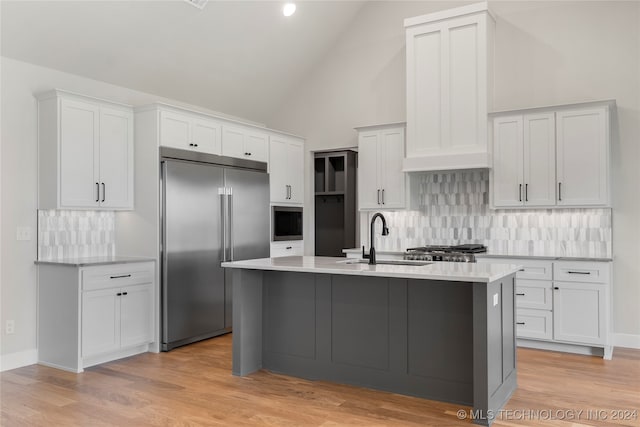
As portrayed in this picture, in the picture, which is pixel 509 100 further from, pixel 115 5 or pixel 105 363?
pixel 105 363

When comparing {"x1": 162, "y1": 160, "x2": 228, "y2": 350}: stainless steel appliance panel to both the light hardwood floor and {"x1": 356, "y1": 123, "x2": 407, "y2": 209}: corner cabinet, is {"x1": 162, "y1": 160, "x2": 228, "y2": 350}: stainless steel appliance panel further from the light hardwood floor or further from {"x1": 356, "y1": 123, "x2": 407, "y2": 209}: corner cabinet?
{"x1": 356, "y1": 123, "x2": 407, "y2": 209}: corner cabinet

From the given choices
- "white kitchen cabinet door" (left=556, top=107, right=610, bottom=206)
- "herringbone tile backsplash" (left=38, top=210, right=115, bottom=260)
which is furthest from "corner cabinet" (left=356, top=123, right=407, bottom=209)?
"herringbone tile backsplash" (left=38, top=210, right=115, bottom=260)

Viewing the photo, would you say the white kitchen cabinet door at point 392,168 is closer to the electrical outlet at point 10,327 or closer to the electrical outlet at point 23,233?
the electrical outlet at point 23,233

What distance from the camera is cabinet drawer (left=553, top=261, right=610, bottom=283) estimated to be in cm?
466

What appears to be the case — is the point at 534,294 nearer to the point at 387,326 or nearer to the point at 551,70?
the point at 387,326

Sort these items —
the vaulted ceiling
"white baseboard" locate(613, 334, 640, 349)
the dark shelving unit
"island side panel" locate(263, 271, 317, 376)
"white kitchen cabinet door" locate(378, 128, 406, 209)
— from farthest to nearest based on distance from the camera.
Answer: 1. the dark shelving unit
2. "white kitchen cabinet door" locate(378, 128, 406, 209)
3. "white baseboard" locate(613, 334, 640, 349)
4. the vaulted ceiling
5. "island side panel" locate(263, 271, 317, 376)

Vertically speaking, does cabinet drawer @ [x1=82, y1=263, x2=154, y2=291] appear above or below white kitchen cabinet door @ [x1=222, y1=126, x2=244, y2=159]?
below

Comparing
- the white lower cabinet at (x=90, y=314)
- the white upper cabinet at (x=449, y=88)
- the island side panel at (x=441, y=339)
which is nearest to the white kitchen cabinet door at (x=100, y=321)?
the white lower cabinet at (x=90, y=314)

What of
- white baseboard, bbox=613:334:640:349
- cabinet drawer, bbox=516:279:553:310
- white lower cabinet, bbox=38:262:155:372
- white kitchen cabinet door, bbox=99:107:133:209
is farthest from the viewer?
white baseboard, bbox=613:334:640:349

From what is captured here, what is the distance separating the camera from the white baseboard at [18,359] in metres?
4.27

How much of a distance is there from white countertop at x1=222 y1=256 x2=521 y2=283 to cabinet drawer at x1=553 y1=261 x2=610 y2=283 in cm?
150

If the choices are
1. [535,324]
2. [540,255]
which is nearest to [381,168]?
[540,255]

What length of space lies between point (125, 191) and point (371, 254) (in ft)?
8.52

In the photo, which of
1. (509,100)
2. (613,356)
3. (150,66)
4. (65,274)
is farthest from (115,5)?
(613,356)
